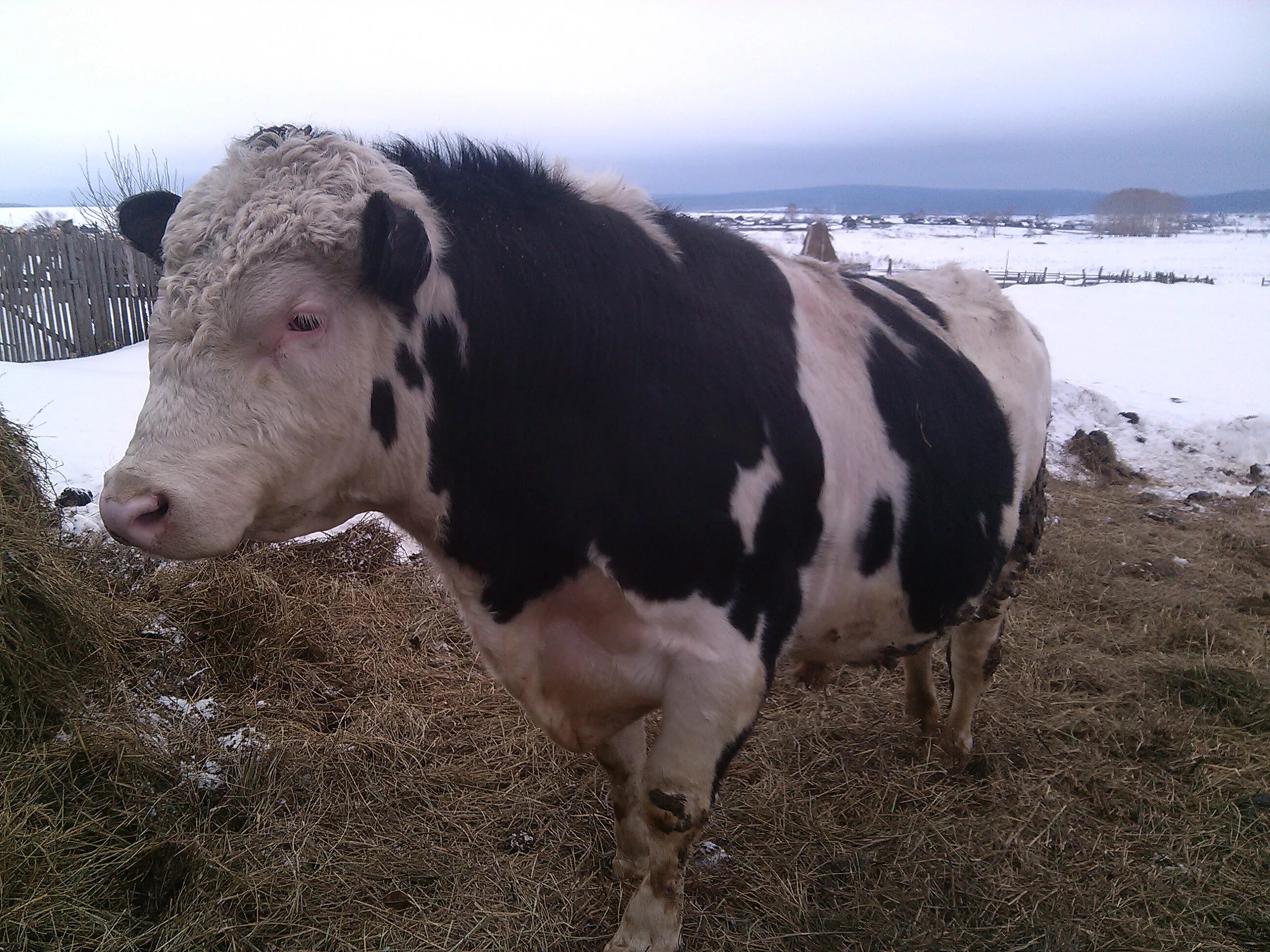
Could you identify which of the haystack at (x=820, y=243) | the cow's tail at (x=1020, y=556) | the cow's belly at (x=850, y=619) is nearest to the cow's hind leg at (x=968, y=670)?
the cow's tail at (x=1020, y=556)

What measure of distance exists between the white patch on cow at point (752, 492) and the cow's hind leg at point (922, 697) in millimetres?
2182

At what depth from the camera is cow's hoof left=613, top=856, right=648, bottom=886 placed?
292cm

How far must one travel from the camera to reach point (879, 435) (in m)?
2.49

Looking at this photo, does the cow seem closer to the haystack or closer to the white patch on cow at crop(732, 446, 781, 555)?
the white patch on cow at crop(732, 446, 781, 555)

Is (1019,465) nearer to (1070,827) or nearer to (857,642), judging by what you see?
(857,642)

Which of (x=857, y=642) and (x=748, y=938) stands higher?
(x=857, y=642)

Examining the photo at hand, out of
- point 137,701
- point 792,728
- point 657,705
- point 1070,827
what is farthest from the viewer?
point 792,728

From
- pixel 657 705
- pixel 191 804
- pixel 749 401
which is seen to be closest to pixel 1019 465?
pixel 749 401

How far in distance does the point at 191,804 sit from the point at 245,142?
103 inches

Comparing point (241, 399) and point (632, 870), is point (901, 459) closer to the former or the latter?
point (632, 870)

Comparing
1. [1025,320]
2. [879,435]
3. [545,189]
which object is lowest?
[879,435]

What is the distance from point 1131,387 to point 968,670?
9634 mm

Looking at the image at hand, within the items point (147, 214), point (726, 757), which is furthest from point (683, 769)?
point (147, 214)

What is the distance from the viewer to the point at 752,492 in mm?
2094
